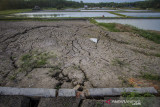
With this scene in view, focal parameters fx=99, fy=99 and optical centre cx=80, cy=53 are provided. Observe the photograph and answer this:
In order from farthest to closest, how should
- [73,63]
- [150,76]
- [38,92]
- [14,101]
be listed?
[73,63]
[150,76]
[38,92]
[14,101]

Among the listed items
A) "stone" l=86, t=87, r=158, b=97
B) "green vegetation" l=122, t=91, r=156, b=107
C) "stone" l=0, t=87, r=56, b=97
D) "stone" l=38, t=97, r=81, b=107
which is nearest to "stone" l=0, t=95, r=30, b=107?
"stone" l=0, t=87, r=56, b=97

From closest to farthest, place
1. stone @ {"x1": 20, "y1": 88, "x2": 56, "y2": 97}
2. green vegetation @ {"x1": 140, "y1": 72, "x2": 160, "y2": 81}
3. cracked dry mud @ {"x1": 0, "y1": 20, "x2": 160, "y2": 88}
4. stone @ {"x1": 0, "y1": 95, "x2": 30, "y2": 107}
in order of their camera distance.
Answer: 1. stone @ {"x1": 0, "y1": 95, "x2": 30, "y2": 107}
2. stone @ {"x1": 20, "y1": 88, "x2": 56, "y2": 97}
3. cracked dry mud @ {"x1": 0, "y1": 20, "x2": 160, "y2": 88}
4. green vegetation @ {"x1": 140, "y1": 72, "x2": 160, "y2": 81}

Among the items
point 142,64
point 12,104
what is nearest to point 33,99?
point 12,104

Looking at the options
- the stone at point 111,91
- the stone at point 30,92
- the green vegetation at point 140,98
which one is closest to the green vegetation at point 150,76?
the stone at point 111,91

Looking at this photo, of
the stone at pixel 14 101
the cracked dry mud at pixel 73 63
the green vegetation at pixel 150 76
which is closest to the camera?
the stone at pixel 14 101

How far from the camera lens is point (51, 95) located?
180 cm

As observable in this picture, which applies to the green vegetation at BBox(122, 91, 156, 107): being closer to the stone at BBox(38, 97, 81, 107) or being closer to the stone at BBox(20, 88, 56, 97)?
the stone at BBox(38, 97, 81, 107)

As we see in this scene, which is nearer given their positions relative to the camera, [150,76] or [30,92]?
[30,92]

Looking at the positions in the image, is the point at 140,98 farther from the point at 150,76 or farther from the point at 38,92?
the point at 38,92

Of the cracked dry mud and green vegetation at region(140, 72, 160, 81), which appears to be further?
green vegetation at region(140, 72, 160, 81)

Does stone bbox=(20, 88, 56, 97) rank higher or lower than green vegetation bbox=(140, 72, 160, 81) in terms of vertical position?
higher

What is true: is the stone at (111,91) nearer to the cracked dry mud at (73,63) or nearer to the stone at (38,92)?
the cracked dry mud at (73,63)

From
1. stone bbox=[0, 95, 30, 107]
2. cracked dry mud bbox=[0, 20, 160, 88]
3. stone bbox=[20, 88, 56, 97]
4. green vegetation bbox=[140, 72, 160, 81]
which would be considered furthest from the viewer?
green vegetation bbox=[140, 72, 160, 81]

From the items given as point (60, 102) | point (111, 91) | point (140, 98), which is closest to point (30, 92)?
point (60, 102)
